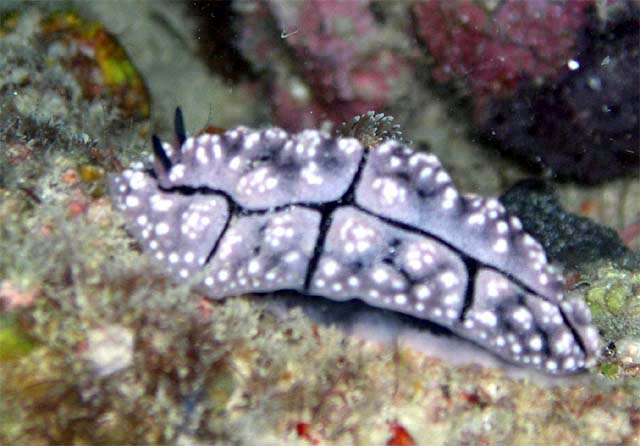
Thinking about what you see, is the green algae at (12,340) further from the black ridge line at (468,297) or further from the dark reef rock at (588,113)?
the dark reef rock at (588,113)

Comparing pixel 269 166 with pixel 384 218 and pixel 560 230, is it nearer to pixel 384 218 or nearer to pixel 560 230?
pixel 384 218

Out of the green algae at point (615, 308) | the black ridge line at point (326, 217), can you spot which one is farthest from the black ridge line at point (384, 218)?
the green algae at point (615, 308)

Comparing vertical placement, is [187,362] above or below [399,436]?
above

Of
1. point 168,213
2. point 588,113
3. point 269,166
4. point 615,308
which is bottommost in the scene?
point 615,308

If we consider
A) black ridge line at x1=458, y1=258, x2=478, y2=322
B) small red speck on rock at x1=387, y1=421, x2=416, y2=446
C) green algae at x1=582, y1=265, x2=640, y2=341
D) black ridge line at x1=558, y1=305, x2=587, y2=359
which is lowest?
green algae at x1=582, y1=265, x2=640, y2=341

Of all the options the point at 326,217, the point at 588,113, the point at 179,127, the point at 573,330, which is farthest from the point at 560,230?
the point at 179,127

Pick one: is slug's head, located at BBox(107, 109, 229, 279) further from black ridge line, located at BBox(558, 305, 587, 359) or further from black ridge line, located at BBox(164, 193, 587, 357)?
black ridge line, located at BBox(558, 305, 587, 359)

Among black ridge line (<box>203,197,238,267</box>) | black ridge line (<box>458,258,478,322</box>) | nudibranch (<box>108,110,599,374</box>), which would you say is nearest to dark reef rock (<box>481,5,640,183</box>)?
nudibranch (<box>108,110,599,374</box>)
